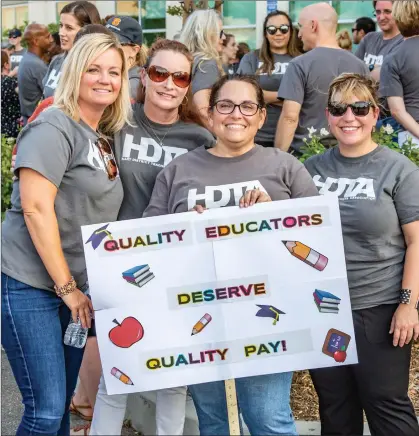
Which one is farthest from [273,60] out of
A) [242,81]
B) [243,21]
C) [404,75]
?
[243,21]

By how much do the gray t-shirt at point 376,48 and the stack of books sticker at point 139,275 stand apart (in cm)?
420

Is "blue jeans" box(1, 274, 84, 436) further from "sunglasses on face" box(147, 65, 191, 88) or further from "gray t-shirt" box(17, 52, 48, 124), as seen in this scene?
"gray t-shirt" box(17, 52, 48, 124)

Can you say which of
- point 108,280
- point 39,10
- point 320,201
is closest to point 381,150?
point 320,201

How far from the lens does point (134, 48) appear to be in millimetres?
4707

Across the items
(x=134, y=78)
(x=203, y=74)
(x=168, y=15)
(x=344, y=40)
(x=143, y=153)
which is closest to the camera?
(x=143, y=153)

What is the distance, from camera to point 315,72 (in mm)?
5301

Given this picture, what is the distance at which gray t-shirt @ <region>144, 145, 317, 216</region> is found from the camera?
9.92 ft

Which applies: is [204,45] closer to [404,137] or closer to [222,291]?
[404,137]

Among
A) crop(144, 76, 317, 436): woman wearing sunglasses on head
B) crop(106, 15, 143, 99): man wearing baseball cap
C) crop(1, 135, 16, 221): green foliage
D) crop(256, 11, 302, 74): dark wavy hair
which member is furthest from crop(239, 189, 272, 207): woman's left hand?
crop(1, 135, 16, 221): green foliage

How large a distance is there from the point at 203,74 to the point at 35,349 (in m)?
2.45

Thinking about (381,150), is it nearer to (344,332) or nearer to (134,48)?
(344,332)

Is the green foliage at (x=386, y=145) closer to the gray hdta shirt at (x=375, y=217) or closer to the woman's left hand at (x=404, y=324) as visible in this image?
the gray hdta shirt at (x=375, y=217)

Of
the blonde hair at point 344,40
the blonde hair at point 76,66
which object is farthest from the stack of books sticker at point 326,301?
the blonde hair at point 344,40

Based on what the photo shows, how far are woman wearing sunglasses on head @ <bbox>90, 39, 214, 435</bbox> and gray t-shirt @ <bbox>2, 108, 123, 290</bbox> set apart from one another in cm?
20
